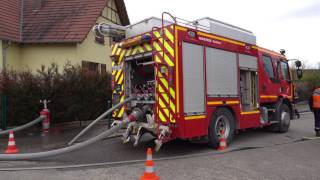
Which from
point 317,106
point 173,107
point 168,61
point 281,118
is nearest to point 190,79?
point 168,61

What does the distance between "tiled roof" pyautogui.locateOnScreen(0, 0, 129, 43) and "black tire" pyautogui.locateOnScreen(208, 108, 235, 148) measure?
11290 millimetres

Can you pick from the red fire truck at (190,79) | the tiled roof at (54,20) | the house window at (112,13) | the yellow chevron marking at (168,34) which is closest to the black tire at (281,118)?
the red fire truck at (190,79)

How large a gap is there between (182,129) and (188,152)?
1171 millimetres

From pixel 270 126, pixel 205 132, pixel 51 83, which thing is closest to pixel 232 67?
pixel 205 132

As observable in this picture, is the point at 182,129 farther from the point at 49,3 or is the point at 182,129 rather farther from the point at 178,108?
the point at 49,3

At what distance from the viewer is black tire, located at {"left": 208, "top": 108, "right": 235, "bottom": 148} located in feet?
26.1

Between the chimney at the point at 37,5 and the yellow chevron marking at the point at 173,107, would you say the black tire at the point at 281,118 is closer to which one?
the yellow chevron marking at the point at 173,107

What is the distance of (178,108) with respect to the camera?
23.0ft

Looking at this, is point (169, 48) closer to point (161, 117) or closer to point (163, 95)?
point (163, 95)

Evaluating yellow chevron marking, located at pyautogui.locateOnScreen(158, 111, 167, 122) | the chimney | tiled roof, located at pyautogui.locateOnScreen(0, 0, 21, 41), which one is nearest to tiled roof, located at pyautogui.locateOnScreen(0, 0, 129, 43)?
tiled roof, located at pyautogui.locateOnScreen(0, 0, 21, 41)

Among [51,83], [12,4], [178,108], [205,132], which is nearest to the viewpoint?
[178,108]

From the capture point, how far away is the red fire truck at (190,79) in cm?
713

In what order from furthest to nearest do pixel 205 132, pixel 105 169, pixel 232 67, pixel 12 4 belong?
pixel 12 4 < pixel 232 67 < pixel 205 132 < pixel 105 169

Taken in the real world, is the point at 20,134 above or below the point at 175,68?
below
